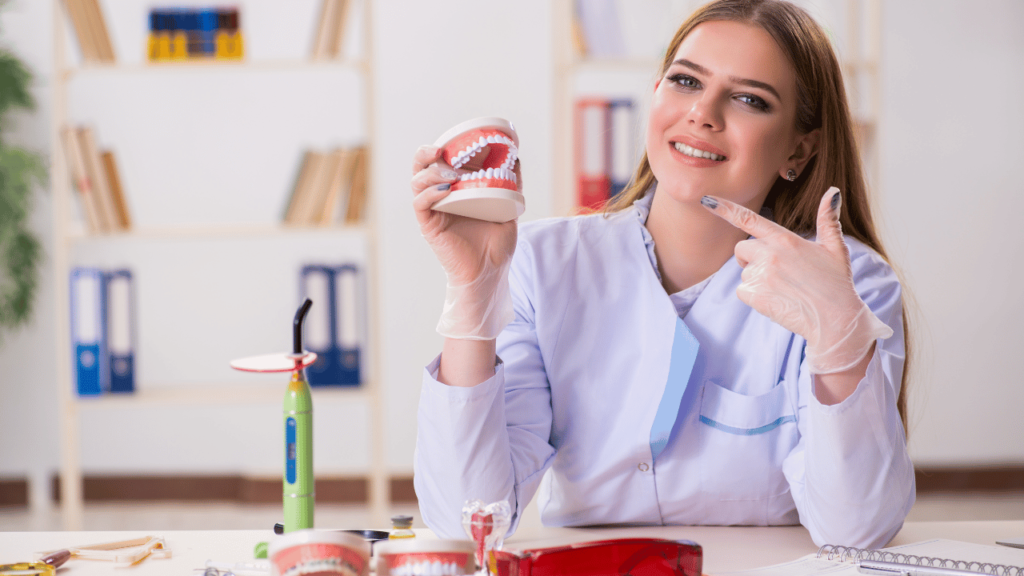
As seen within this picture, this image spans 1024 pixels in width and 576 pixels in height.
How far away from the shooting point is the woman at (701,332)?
996 mm

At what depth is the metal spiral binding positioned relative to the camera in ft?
2.75

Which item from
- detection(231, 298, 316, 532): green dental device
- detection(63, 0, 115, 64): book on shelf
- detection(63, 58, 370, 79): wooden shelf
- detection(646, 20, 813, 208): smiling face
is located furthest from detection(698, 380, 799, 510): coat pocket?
detection(63, 0, 115, 64): book on shelf

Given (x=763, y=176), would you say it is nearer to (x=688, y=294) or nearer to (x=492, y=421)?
(x=688, y=294)

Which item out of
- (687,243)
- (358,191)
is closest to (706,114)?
(687,243)

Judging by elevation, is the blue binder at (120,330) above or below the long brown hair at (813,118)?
below

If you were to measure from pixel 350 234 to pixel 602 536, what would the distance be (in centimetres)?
224

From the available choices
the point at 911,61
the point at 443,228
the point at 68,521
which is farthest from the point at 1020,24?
the point at 68,521

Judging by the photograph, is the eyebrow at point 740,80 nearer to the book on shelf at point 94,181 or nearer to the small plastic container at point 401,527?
the small plastic container at point 401,527

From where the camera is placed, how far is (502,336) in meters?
1.25

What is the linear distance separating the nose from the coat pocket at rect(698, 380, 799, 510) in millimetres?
371

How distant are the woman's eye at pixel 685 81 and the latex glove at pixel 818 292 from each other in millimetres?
343

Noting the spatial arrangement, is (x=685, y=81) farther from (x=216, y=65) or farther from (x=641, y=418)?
(x=216, y=65)

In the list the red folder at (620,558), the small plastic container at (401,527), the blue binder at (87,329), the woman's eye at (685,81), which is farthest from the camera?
the blue binder at (87,329)

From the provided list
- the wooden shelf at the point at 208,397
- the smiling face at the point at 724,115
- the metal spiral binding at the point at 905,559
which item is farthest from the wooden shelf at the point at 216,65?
the metal spiral binding at the point at 905,559
